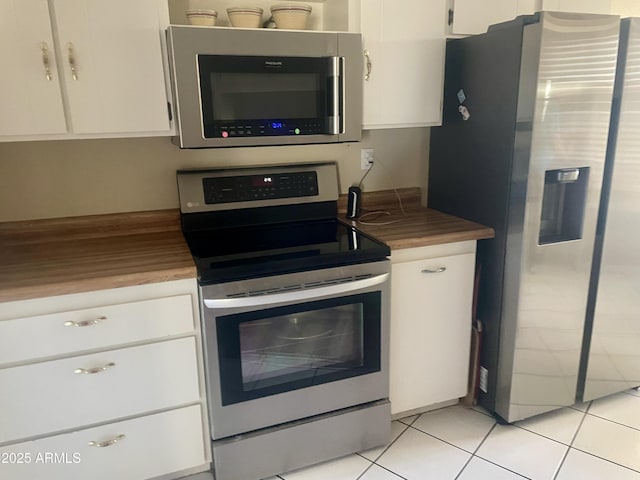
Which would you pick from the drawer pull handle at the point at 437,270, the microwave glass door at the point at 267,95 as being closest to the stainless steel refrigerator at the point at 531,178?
the drawer pull handle at the point at 437,270

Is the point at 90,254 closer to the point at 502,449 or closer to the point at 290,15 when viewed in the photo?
the point at 290,15

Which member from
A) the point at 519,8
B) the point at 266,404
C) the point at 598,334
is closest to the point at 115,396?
the point at 266,404

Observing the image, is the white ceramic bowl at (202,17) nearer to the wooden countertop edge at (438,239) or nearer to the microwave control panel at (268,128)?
the microwave control panel at (268,128)

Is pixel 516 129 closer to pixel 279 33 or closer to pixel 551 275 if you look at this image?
pixel 551 275

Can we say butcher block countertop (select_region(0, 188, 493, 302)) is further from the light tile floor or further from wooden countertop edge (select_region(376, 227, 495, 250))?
the light tile floor

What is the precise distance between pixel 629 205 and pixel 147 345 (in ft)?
6.38

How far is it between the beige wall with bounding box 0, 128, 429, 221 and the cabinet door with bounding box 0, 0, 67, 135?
296 mm

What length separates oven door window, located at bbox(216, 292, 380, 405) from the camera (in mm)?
1676

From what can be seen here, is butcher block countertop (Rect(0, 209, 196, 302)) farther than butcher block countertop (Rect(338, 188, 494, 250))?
No

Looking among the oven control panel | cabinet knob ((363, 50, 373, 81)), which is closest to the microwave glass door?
cabinet knob ((363, 50, 373, 81))

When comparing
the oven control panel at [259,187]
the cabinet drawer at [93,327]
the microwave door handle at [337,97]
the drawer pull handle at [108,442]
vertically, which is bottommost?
the drawer pull handle at [108,442]

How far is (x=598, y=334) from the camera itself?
2.15 meters

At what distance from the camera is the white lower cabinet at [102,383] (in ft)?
4.96

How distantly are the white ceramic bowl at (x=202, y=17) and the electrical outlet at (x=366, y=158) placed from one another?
0.90 metres
